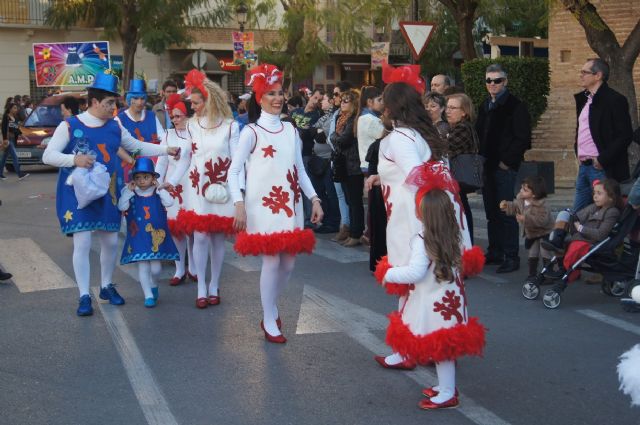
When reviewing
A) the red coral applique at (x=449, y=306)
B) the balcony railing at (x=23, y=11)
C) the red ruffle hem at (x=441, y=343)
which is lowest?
the red ruffle hem at (x=441, y=343)

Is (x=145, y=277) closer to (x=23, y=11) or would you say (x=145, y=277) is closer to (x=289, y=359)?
(x=289, y=359)

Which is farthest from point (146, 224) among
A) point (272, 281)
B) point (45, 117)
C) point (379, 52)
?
point (45, 117)

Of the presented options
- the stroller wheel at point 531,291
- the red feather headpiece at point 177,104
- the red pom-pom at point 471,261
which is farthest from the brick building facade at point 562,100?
the red pom-pom at point 471,261

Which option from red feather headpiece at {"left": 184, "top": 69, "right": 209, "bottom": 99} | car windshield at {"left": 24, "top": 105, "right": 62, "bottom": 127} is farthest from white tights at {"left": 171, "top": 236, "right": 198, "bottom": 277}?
car windshield at {"left": 24, "top": 105, "right": 62, "bottom": 127}

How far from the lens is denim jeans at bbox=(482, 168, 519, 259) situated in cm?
989

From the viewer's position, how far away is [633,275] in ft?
26.7

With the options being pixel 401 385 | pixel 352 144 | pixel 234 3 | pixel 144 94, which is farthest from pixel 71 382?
pixel 234 3

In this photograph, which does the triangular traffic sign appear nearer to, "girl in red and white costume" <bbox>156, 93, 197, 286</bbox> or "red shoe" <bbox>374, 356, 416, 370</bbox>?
"girl in red and white costume" <bbox>156, 93, 197, 286</bbox>

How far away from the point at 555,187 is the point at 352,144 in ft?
22.5

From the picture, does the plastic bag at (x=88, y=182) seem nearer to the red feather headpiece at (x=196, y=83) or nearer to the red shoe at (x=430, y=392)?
the red feather headpiece at (x=196, y=83)

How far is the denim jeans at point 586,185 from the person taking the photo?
925 centimetres

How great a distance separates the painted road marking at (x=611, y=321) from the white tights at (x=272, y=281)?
2.60m

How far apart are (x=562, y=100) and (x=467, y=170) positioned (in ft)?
31.5

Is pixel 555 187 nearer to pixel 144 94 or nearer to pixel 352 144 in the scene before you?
pixel 352 144
